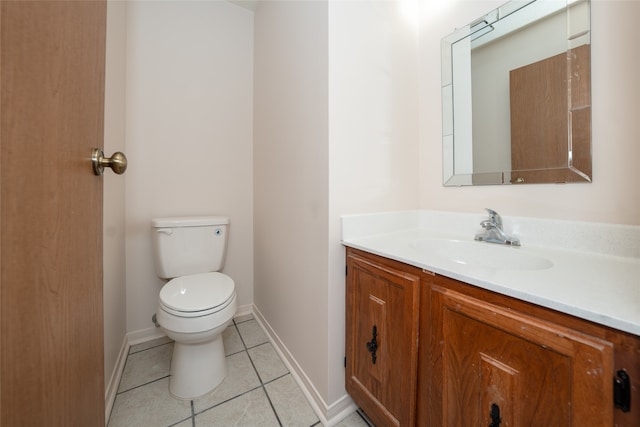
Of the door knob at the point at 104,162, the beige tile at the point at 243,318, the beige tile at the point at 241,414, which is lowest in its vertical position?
the beige tile at the point at 241,414

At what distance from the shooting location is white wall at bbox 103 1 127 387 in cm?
112

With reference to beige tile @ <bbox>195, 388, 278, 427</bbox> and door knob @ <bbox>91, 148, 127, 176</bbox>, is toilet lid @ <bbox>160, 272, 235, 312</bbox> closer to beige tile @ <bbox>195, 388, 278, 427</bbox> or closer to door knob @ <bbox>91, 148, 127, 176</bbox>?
beige tile @ <bbox>195, 388, 278, 427</bbox>

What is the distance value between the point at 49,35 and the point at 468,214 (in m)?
1.41

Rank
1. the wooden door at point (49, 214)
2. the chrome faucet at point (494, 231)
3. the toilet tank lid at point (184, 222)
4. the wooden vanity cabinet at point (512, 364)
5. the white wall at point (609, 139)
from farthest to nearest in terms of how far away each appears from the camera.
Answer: the toilet tank lid at point (184, 222) → the chrome faucet at point (494, 231) → the white wall at point (609, 139) → the wooden vanity cabinet at point (512, 364) → the wooden door at point (49, 214)

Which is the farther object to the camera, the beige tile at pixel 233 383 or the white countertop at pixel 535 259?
the beige tile at pixel 233 383

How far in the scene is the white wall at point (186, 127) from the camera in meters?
1.54

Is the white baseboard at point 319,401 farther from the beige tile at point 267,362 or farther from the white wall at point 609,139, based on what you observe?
the white wall at point 609,139

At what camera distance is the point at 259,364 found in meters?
1.36

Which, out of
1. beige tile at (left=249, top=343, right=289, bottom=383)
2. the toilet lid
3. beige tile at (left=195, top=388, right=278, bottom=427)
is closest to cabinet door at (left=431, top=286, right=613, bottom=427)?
beige tile at (left=195, top=388, right=278, bottom=427)

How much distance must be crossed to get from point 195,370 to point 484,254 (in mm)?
1443

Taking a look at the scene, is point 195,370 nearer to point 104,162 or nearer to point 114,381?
point 114,381

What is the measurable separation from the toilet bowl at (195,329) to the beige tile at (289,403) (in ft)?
0.99

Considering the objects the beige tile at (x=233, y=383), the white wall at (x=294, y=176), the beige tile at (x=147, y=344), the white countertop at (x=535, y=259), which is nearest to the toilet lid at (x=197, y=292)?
the white wall at (x=294, y=176)

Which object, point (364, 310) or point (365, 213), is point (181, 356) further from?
point (365, 213)
